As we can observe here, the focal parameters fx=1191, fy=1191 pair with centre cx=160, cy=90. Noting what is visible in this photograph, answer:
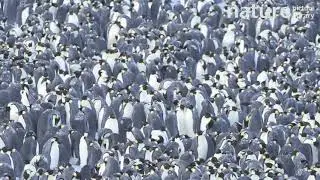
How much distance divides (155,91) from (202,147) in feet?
7.55

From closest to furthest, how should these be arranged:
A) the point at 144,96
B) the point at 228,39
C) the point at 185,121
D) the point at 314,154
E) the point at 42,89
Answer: the point at 314,154
the point at 185,121
the point at 144,96
the point at 42,89
the point at 228,39

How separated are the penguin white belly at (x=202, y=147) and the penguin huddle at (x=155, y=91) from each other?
2cm

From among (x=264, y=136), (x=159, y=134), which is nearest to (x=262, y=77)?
(x=264, y=136)

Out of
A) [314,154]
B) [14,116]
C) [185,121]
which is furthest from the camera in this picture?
[185,121]

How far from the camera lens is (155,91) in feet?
65.9

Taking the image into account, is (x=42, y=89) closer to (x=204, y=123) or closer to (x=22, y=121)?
(x=22, y=121)

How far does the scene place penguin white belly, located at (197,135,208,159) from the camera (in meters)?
18.0

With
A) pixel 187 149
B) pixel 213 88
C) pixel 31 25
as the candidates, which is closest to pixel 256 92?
pixel 213 88

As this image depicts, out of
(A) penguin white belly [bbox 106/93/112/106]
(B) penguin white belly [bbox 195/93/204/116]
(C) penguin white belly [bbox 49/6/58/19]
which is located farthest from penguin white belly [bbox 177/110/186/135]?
(C) penguin white belly [bbox 49/6/58/19]

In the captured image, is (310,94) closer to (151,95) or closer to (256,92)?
(256,92)

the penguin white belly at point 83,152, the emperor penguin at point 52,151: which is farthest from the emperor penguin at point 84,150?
the emperor penguin at point 52,151

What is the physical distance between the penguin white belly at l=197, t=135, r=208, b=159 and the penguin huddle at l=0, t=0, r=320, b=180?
2 centimetres

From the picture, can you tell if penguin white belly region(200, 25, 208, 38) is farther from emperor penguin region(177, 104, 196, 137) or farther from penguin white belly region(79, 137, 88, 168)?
penguin white belly region(79, 137, 88, 168)

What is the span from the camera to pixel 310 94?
20.0 metres
